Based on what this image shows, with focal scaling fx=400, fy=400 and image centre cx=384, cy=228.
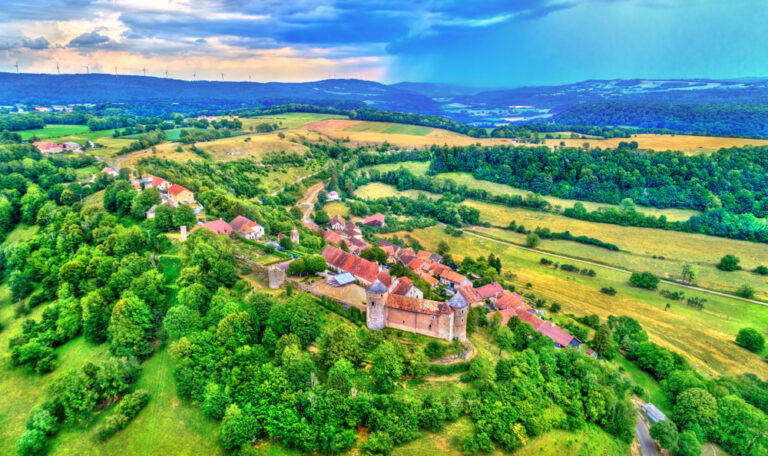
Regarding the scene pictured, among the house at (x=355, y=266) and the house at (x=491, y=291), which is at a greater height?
the house at (x=355, y=266)

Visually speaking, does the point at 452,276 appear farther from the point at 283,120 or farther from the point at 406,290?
the point at 283,120

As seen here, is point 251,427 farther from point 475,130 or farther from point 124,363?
point 475,130

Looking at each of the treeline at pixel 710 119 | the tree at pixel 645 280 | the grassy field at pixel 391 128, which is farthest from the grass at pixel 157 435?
the treeline at pixel 710 119

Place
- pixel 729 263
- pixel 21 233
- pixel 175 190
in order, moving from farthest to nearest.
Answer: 1. pixel 175 190
2. pixel 729 263
3. pixel 21 233

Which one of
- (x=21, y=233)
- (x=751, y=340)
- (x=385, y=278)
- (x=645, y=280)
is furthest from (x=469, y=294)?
(x=21, y=233)

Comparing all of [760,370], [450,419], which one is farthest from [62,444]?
[760,370]

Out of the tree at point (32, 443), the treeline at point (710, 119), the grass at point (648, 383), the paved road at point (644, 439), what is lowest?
the paved road at point (644, 439)

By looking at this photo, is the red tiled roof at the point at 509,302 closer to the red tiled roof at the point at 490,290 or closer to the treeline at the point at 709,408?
the red tiled roof at the point at 490,290
